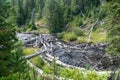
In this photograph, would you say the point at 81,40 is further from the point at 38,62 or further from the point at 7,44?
the point at 7,44

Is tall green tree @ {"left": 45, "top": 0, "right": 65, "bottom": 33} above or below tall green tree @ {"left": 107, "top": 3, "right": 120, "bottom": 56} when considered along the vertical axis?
below

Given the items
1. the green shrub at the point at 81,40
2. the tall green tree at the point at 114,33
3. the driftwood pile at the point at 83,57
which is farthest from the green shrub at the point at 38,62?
the green shrub at the point at 81,40

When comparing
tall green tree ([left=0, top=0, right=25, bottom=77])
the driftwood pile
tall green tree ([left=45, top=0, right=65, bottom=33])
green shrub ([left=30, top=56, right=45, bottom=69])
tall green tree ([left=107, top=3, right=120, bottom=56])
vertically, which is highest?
tall green tree ([left=0, top=0, right=25, bottom=77])

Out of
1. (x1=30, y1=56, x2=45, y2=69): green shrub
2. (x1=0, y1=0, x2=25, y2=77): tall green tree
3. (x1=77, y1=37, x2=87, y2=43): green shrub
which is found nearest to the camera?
(x1=0, y1=0, x2=25, y2=77): tall green tree

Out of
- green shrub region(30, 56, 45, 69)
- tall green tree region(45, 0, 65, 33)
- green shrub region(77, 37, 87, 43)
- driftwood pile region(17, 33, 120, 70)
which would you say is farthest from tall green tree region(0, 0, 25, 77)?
tall green tree region(45, 0, 65, 33)

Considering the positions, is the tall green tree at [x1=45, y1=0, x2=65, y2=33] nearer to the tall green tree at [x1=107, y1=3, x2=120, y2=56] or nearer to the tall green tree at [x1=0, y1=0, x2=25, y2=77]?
the tall green tree at [x1=107, y1=3, x2=120, y2=56]

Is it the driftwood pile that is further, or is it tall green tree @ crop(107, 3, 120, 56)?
the driftwood pile

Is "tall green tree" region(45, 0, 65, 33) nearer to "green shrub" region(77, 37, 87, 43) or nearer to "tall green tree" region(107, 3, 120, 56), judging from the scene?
"green shrub" region(77, 37, 87, 43)

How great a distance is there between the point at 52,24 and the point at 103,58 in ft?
105

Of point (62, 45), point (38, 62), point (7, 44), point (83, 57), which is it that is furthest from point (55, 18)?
point (7, 44)

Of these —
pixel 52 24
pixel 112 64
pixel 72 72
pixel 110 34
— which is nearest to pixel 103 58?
pixel 112 64

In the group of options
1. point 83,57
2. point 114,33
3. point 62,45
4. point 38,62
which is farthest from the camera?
point 62,45

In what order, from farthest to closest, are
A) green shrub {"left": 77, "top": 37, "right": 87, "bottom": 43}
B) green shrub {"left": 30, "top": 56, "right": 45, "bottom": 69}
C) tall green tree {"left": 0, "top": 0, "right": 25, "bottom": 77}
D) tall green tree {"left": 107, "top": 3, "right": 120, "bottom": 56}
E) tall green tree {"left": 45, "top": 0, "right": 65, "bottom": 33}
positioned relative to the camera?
tall green tree {"left": 45, "top": 0, "right": 65, "bottom": 33}, green shrub {"left": 77, "top": 37, "right": 87, "bottom": 43}, green shrub {"left": 30, "top": 56, "right": 45, "bottom": 69}, tall green tree {"left": 107, "top": 3, "right": 120, "bottom": 56}, tall green tree {"left": 0, "top": 0, "right": 25, "bottom": 77}

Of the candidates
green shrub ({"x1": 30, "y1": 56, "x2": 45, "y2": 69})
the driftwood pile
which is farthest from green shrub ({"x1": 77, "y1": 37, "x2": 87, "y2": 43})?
green shrub ({"x1": 30, "y1": 56, "x2": 45, "y2": 69})
